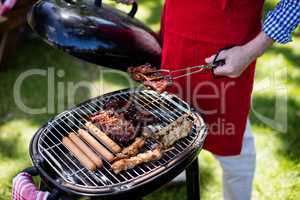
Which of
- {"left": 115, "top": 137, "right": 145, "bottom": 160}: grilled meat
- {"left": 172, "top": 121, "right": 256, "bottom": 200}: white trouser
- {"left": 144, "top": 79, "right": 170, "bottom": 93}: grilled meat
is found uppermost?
{"left": 144, "top": 79, "right": 170, "bottom": 93}: grilled meat

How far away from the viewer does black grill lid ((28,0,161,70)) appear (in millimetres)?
1931

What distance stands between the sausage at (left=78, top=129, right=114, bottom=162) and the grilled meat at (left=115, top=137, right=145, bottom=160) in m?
0.03

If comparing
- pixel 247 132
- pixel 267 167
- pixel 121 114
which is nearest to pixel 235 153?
pixel 247 132

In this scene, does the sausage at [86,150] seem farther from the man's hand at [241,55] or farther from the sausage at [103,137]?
the man's hand at [241,55]

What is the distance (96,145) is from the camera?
1.82m

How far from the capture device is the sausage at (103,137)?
1.81 meters

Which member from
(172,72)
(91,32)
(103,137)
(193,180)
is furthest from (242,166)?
(91,32)

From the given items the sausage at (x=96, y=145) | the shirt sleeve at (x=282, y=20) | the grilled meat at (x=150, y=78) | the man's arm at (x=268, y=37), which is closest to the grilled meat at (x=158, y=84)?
the grilled meat at (x=150, y=78)

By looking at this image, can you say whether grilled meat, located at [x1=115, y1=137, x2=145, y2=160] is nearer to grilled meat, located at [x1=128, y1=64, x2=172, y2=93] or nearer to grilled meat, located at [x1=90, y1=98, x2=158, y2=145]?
grilled meat, located at [x1=90, y1=98, x2=158, y2=145]

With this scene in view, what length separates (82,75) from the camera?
4.09m

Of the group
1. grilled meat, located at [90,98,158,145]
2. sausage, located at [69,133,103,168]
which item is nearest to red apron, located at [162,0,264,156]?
grilled meat, located at [90,98,158,145]

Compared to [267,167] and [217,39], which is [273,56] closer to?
[267,167]

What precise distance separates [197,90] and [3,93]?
225 cm

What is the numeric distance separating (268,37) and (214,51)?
1.14 ft
